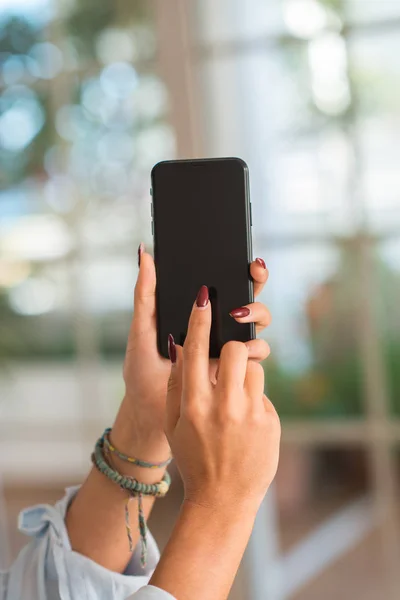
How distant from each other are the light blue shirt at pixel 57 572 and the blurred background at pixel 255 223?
1.26 metres

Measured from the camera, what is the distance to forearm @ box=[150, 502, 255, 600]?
644 millimetres

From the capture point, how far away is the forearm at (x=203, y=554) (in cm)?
64

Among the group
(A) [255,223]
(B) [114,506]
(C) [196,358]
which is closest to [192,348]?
(C) [196,358]

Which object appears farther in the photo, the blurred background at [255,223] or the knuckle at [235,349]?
the blurred background at [255,223]

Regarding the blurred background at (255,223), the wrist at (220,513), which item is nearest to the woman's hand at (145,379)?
the wrist at (220,513)

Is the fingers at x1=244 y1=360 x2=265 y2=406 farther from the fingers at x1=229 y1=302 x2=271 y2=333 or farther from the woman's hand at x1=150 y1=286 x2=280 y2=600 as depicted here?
the fingers at x1=229 y1=302 x2=271 y2=333

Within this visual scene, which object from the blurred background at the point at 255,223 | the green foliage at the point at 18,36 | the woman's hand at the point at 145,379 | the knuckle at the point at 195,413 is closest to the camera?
the knuckle at the point at 195,413

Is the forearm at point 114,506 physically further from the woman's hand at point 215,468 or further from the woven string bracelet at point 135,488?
the woman's hand at point 215,468

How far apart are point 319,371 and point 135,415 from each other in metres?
1.50

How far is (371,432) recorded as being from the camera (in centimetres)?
220

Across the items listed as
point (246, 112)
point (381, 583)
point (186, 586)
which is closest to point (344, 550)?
point (381, 583)

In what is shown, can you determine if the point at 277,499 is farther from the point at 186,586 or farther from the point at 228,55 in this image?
the point at 186,586

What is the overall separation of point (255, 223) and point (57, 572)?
4.85 ft

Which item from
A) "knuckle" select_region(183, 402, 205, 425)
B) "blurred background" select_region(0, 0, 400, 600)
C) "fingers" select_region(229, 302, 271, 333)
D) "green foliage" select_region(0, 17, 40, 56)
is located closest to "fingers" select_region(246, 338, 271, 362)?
"fingers" select_region(229, 302, 271, 333)
